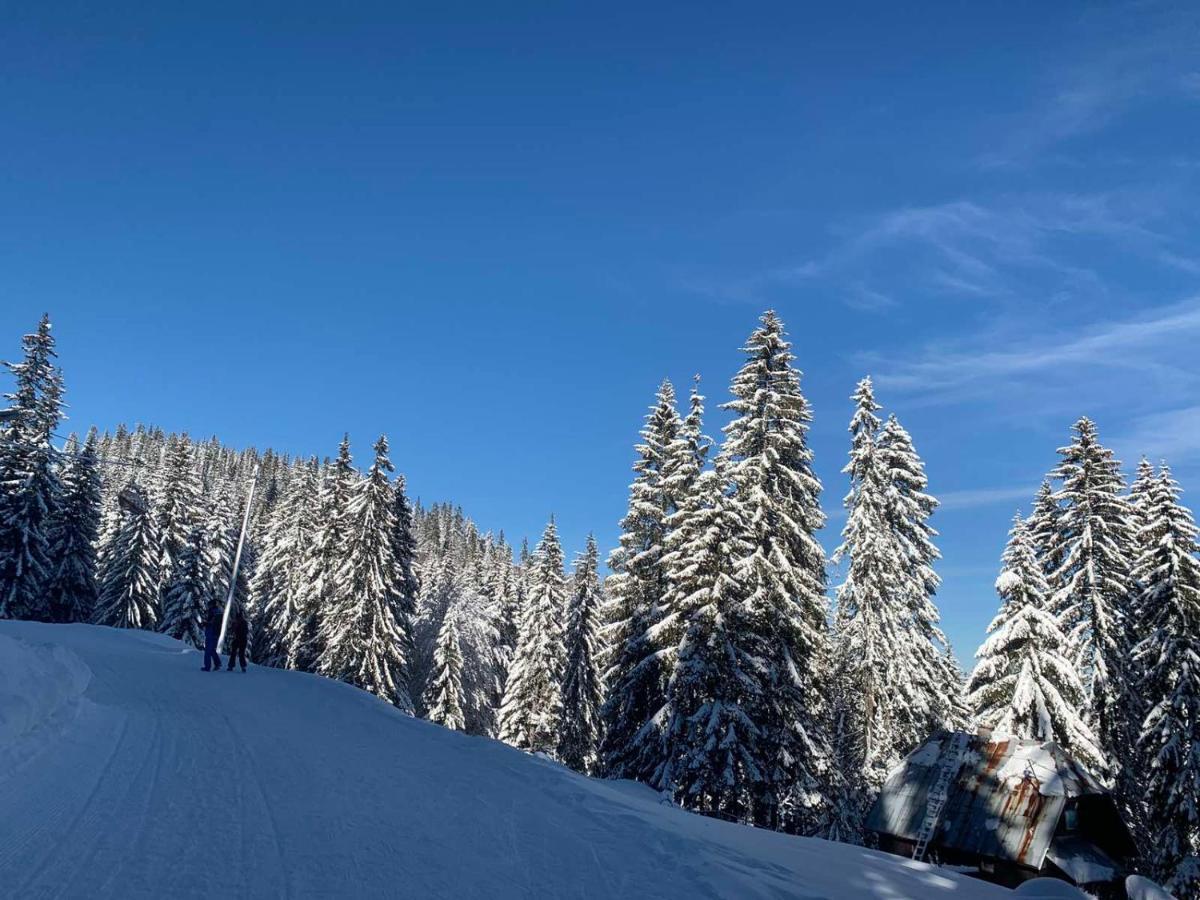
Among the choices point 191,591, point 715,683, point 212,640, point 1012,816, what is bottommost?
point 191,591

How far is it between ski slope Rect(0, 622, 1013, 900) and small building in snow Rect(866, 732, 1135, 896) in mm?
14251

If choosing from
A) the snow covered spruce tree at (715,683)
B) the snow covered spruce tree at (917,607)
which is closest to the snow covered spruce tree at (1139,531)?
the snow covered spruce tree at (917,607)

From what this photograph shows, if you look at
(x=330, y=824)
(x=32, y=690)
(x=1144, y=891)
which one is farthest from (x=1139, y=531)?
(x=32, y=690)

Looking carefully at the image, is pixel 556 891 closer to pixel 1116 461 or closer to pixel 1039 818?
pixel 1039 818

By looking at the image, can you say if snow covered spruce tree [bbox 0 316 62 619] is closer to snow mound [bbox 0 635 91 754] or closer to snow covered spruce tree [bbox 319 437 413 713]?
snow covered spruce tree [bbox 319 437 413 713]

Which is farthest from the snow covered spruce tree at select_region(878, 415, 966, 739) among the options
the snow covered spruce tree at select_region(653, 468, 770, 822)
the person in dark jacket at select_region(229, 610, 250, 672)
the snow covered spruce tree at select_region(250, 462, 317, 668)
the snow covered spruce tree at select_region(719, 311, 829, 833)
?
the snow covered spruce tree at select_region(250, 462, 317, 668)

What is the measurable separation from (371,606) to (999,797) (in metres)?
29.0

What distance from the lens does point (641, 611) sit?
87.0 ft

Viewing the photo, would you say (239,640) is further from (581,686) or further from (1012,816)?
(1012,816)

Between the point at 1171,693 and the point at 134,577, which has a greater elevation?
the point at 1171,693

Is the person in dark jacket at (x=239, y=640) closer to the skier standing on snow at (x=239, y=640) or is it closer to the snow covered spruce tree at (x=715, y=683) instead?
the skier standing on snow at (x=239, y=640)

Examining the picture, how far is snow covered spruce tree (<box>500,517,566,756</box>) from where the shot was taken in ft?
130

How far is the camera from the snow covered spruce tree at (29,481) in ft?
121

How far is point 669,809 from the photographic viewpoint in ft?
33.6
